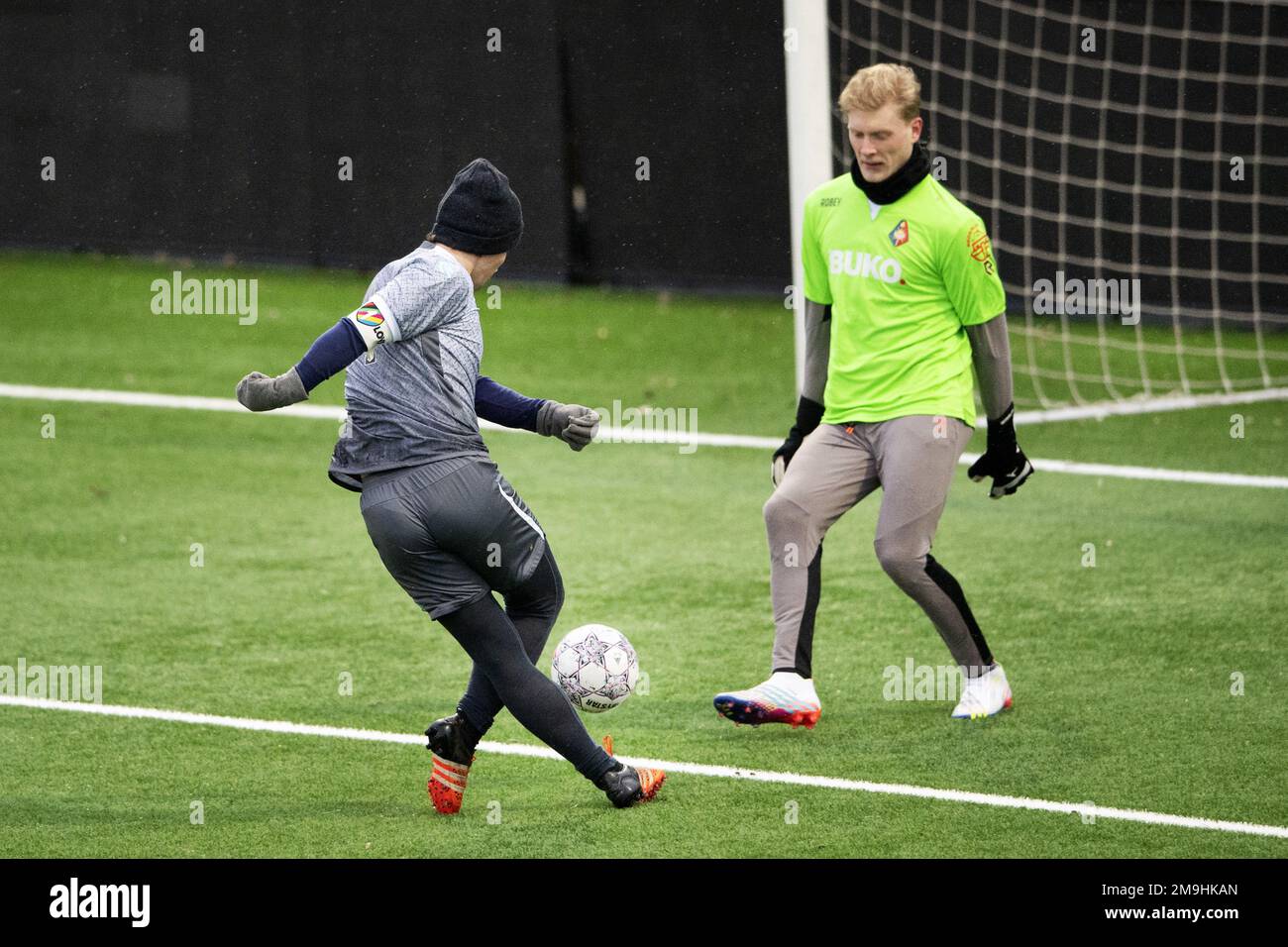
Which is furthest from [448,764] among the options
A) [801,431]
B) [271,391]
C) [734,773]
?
[801,431]

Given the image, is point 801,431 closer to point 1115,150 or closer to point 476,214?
point 476,214

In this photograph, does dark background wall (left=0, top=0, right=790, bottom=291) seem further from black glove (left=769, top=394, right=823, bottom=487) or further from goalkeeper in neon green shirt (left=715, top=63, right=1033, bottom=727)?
goalkeeper in neon green shirt (left=715, top=63, right=1033, bottom=727)

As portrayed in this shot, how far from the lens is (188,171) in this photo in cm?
1844

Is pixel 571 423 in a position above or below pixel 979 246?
below

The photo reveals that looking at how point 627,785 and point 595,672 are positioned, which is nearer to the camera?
point 627,785

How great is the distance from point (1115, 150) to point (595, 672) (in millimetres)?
10388

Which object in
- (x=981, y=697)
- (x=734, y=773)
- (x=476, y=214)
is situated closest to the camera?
(x=476, y=214)

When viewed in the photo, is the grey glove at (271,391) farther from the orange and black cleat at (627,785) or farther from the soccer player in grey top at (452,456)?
the orange and black cleat at (627,785)

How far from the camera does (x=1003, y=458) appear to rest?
6613 mm

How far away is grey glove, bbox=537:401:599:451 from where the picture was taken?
5.64 metres

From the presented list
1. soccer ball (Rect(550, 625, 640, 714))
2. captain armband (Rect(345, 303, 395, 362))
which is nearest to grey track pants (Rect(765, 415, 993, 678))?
soccer ball (Rect(550, 625, 640, 714))

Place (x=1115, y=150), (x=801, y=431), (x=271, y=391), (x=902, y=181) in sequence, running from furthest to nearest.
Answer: (x=1115, y=150), (x=801, y=431), (x=902, y=181), (x=271, y=391)

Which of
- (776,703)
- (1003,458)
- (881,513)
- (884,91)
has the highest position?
(884,91)

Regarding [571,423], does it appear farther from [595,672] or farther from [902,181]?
[902,181]
